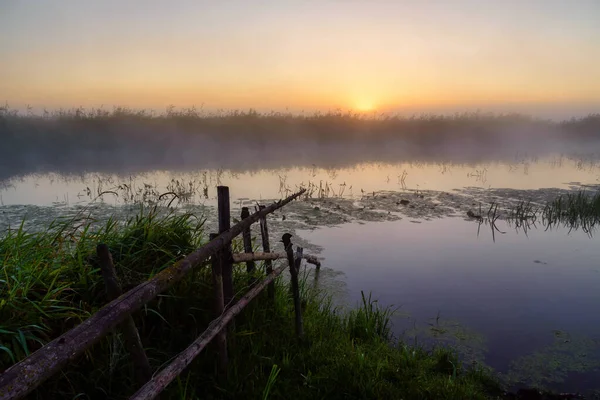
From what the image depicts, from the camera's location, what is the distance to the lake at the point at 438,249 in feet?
19.6

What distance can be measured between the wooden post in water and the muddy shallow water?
337cm

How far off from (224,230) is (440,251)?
7.77 m

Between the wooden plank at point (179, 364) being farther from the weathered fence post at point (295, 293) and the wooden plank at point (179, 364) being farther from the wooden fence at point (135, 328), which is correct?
the weathered fence post at point (295, 293)

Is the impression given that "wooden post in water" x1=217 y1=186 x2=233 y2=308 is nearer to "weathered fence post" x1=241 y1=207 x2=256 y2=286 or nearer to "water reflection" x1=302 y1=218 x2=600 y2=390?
"weathered fence post" x1=241 y1=207 x2=256 y2=286

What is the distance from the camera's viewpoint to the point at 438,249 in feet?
33.9

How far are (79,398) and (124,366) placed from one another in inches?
Answer: 14.6

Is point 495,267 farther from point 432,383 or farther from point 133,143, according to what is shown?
point 133,143

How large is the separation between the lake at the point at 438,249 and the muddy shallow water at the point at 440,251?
3 cm

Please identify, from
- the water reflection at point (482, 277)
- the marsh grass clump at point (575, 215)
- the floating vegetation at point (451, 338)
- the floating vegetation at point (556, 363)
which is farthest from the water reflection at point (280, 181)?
the floating vegetation at point (556, 363)

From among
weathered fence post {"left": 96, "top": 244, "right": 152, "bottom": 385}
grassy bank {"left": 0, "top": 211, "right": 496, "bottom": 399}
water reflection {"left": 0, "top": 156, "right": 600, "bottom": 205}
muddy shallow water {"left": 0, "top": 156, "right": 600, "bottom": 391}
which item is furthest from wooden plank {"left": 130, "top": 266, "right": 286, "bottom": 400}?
water reflection {"left": 0, "top": 156, "right": 600, "bottom": 205}

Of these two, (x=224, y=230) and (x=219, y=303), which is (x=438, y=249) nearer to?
(x=224, y=230)

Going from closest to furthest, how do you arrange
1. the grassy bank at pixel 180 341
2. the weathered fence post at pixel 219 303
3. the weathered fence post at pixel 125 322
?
the weathered fence post at pixel 125 322 < the grassy bank at pixel 180 341 < the weathered fence post at pixel 219 303

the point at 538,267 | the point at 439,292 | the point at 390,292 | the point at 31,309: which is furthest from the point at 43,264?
the point at 538,267

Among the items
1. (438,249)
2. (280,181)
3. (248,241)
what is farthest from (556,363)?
(280,181)
